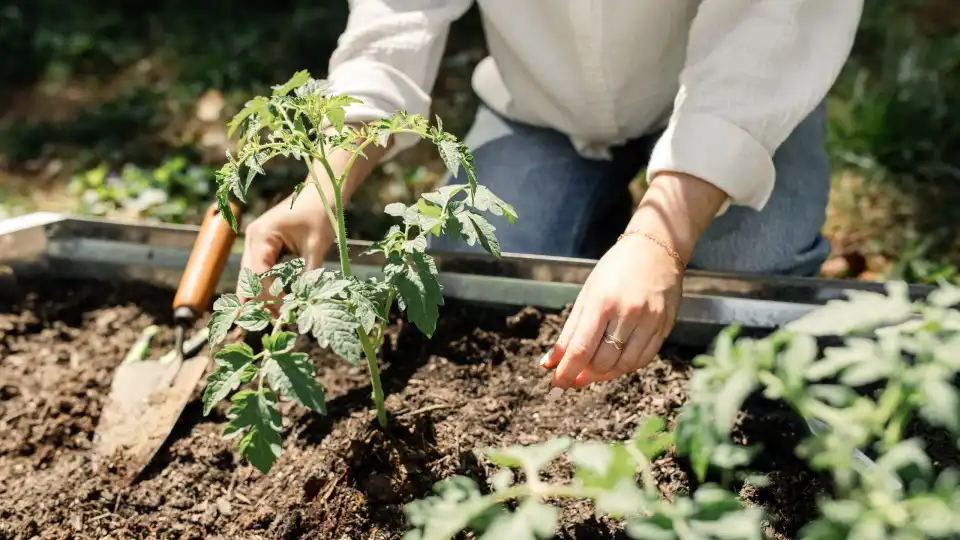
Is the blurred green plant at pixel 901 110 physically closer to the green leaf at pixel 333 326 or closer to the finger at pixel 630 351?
the finger at pixel 630 351

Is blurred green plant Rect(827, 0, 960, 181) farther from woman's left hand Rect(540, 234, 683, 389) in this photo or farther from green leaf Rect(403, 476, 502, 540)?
green leaf Rect(403, 476, 502, 540)

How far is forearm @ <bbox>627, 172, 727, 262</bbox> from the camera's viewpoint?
1.17 metres

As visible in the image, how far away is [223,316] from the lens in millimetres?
952

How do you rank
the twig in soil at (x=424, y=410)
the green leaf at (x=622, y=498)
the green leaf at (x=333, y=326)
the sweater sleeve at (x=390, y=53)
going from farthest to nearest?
the sweater sleeve at (x=390, y=53), the twig in soil at (x=424, y=410), the green leaf at (x=333, y=326), the green leaf at (x=622, y=498)

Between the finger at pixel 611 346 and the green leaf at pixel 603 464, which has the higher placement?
the green leaf at pixel 603 464

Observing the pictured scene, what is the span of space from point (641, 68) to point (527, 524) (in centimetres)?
107

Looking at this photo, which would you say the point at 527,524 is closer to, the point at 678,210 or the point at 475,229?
the point at 475,229

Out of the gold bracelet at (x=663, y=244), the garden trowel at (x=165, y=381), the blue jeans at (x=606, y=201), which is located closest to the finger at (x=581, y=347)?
the gold bracelet at (x=663, y=244)

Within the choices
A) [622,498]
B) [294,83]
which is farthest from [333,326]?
[622,498]

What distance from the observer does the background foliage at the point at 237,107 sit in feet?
6.75

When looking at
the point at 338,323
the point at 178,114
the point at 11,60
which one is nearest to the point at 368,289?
the point at 338,323

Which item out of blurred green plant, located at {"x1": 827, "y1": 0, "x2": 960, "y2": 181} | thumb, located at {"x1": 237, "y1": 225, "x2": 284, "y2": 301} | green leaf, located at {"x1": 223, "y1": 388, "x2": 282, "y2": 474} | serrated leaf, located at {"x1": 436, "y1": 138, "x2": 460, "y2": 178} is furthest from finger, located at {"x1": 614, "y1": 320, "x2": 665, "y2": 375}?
blurred green plant, located at {"x1": 827, "y1": 0, "x2": 960, "y2": 181}

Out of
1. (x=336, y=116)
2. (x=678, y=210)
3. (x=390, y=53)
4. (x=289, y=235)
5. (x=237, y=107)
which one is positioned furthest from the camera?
(x=237, y=107)

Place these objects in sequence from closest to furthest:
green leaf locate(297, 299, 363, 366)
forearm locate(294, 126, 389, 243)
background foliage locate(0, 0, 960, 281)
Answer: green leaf locate(297, 299, 363, 366)
forearm locate(294, 126, 389, 243)
background foliage locate(0, 0, 960, 281)
